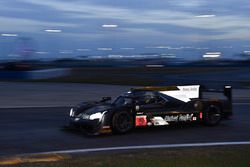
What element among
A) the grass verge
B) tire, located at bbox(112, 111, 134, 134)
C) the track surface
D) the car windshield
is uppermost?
the car windshield

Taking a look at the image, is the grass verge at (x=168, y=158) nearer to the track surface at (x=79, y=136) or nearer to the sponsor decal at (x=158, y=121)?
the track surface at (x=79, y=136)

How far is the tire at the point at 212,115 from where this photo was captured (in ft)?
43.5

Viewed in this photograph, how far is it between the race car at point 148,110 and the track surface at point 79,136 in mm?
242

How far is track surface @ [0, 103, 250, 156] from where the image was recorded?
1004 cm

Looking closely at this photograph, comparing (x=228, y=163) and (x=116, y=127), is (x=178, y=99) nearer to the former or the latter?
(x=116, y=127)

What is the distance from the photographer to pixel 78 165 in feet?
24.4

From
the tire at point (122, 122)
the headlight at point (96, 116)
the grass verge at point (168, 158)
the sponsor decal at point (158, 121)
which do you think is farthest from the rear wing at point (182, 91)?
the grass verge at point (168, 158)

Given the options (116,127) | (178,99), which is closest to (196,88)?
(178,99)

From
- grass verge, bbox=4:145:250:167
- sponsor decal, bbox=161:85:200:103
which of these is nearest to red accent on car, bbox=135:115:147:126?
sponsor decal, bbox=161:85:200:103

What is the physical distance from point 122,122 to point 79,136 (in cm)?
112

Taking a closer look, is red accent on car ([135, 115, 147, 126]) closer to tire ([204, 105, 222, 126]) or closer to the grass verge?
tire ([204, 105, 222, 126])

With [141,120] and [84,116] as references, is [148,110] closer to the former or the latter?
[141,120]

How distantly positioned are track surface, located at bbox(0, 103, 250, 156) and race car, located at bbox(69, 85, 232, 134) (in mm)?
242

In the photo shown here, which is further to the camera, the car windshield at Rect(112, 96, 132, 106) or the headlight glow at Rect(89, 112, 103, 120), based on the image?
the car windshield at Rect(112, 96, 132, 106)
